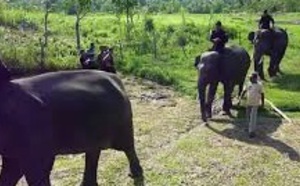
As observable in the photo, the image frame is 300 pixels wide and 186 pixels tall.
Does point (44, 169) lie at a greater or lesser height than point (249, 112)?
greater

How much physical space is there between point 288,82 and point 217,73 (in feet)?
16.9

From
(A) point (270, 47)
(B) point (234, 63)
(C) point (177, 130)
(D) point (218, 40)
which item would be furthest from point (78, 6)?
(C) point (177, 130)

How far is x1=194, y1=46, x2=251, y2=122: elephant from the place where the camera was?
45.8ft

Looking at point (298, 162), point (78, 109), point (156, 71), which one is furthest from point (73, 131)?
point (156, 71)

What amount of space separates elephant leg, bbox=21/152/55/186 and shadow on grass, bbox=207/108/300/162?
16.1 ft

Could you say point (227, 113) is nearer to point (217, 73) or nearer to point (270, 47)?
point (217, 73)

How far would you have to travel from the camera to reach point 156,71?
61.4ft

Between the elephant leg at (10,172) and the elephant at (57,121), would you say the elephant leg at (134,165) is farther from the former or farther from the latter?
the elephant leg at (10,172)

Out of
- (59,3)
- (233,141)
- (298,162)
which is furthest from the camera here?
(59,3)

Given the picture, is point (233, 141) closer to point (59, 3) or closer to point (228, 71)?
point (228, 71)

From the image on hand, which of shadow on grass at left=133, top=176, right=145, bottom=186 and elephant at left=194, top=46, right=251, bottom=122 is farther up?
elephant at left=194, top=46, right=251, bottom=122

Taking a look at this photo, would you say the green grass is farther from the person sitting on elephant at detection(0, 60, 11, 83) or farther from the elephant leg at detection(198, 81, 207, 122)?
the person sitting on elephant at detection(0, 60, 11, 83)

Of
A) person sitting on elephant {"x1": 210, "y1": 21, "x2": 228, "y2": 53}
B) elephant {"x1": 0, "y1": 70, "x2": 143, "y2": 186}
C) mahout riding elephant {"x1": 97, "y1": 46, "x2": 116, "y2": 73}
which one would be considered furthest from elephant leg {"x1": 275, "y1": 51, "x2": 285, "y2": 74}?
elephant {"x1": 0, "y1": 70, "x2": 143, "y2": 186}

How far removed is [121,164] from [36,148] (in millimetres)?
3214
